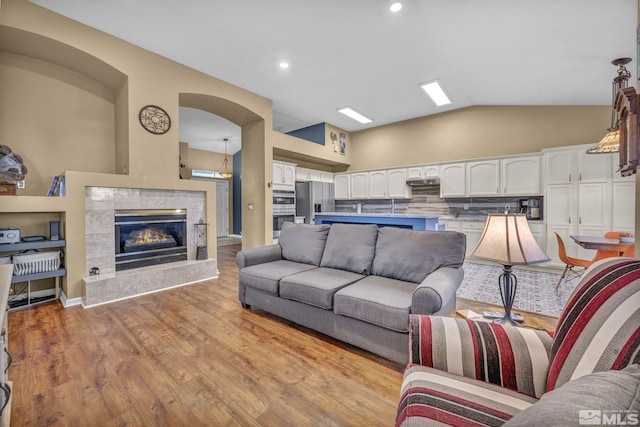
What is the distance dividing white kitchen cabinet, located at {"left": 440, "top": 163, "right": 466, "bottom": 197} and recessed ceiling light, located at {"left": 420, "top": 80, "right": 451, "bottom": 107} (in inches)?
51.4

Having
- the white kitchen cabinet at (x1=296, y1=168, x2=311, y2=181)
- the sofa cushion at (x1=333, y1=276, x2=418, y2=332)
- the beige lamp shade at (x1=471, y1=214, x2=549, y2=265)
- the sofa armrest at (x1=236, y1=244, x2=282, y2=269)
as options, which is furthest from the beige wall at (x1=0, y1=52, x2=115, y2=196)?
the beige lamp shade at (x1=471, y1=214, x2=549, y2=265)

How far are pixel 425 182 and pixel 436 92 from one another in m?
2.01

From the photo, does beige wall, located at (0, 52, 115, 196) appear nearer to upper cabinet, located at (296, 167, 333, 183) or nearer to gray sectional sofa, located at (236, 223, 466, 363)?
gray sectional sofa, located at (236, 223, 466, 363)

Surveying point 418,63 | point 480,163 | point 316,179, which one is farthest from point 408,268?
point 316,179

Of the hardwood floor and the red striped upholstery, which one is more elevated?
the red striped upholstery

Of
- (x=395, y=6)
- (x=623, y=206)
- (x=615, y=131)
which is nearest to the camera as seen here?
(x=395, y=6)

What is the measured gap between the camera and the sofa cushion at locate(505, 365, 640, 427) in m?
0.41

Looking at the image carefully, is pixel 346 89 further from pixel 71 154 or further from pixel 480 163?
pixel 71 154

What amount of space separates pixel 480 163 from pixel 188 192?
5503 millimetres

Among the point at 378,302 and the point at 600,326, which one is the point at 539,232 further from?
the point at 600,326

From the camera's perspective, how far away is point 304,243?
3092 millimetres

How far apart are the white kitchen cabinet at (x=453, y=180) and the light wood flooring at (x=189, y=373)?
4663mm

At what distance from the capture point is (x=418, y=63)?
12.5 feet

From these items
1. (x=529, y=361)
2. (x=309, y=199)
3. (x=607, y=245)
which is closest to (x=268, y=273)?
(x=529, y=361)
